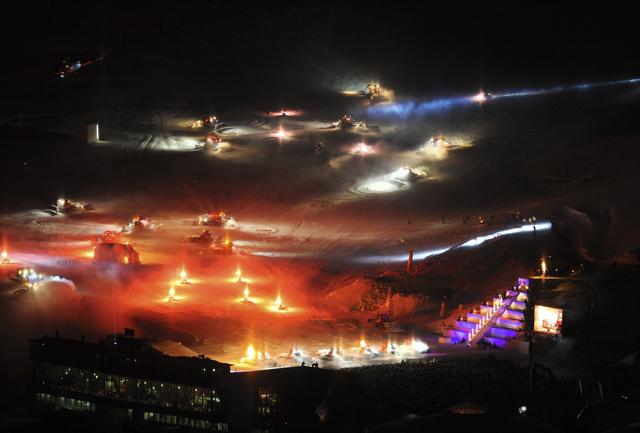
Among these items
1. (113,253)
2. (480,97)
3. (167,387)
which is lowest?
(167,387)

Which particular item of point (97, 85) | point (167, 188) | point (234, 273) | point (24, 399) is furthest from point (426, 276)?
point (97, 85)

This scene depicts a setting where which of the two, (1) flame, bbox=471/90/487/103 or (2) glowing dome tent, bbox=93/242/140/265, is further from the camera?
(1) flame, bbox=471/90/487/103

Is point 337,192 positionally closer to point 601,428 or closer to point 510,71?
point 510,71

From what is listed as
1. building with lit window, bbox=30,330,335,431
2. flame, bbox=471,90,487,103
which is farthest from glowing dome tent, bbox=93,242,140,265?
flame, bbox=471,90,487,103

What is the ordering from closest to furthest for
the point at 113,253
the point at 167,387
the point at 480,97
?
the point at 167,387, the point at 113,253, the point at 480,97

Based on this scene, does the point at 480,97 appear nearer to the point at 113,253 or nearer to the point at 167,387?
the point at 113,253

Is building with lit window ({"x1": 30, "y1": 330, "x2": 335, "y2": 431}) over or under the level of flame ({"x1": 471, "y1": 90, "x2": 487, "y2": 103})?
under

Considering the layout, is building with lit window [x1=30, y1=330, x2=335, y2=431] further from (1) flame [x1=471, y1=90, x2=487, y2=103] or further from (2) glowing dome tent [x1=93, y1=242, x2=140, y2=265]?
(1) flame [x1=471, y1=90, x2=487, y2=103]

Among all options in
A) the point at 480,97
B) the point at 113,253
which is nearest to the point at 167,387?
the point at 113,253
